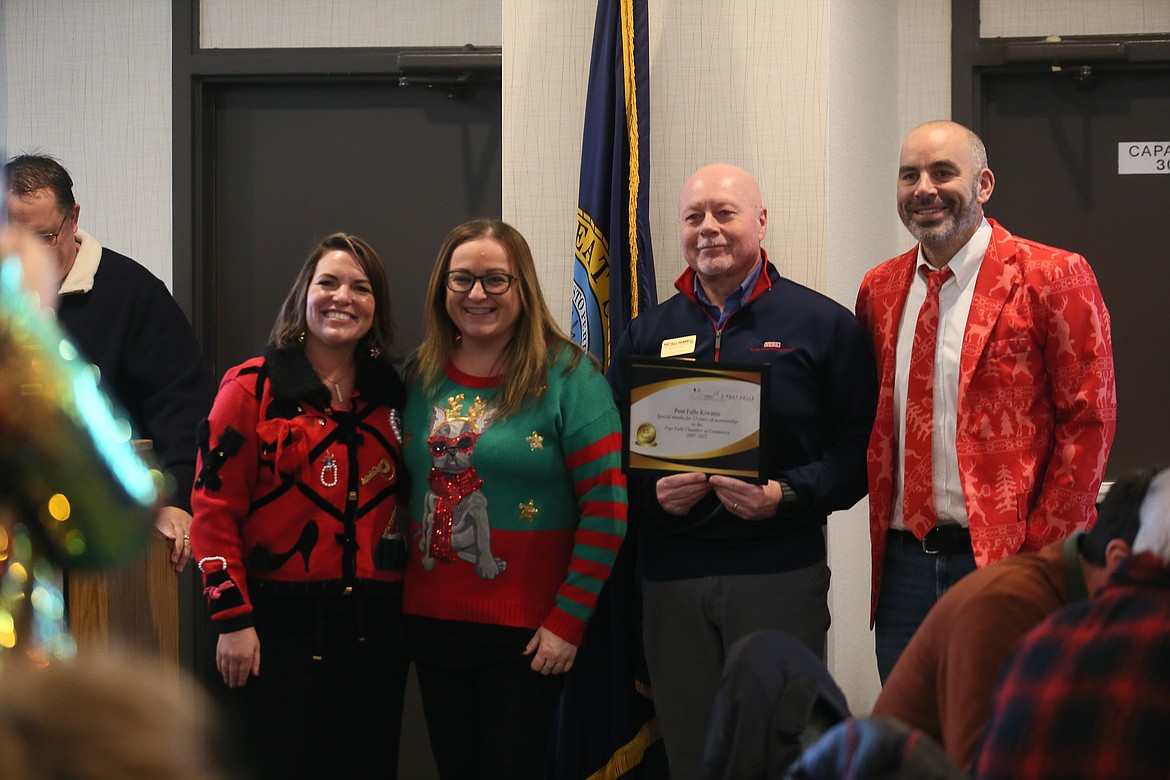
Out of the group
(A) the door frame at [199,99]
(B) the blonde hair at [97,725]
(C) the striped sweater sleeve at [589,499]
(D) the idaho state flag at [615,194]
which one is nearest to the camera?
(B) the blonde hair at [97,725]

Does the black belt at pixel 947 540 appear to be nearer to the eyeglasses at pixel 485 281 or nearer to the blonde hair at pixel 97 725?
the eyeglasses at pixel 485 281

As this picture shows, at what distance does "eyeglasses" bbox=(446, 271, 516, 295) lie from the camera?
2.73m

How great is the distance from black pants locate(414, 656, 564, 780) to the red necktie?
0.87 metres

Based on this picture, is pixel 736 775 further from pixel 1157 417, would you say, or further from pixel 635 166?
pixel 1157 417

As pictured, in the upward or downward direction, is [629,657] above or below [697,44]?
below

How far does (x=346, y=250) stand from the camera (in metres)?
2.77

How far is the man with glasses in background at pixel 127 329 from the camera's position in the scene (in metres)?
2.98

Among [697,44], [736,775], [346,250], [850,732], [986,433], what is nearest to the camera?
[850,732]

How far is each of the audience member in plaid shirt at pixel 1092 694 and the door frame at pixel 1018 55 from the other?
9.44 ft

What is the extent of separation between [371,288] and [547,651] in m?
0.92

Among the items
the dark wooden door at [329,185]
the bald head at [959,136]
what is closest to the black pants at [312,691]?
the bald head at [959,136]

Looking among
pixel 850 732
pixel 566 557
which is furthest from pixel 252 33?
pixel 850 732

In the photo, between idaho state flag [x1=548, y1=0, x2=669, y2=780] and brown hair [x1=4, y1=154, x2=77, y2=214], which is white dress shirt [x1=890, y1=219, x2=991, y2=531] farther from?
brown hair [x1=4, y1=154, x2=77, y2=214]

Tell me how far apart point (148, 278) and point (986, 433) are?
2152 mm
